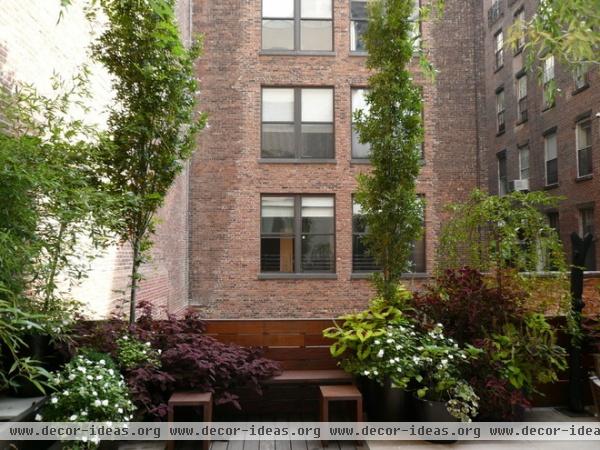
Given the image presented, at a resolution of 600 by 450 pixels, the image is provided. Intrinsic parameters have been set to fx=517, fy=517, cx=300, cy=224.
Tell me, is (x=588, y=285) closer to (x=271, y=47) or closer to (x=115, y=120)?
(x=115, y=120)

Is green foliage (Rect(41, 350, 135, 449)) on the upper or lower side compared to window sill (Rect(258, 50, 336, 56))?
lower

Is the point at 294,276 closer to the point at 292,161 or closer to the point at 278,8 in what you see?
the point at 292,161

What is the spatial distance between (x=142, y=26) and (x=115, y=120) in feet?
3.15

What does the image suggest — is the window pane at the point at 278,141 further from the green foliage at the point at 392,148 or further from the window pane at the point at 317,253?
the green foliage at the point at 392,148

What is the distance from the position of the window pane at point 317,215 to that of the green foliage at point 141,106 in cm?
817

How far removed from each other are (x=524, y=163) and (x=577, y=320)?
1570cm

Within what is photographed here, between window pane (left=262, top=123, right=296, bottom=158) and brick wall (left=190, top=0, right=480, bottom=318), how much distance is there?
26 centimetres

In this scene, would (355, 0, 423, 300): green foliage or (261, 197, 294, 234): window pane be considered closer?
(355, 0, 423, 300): green foliage

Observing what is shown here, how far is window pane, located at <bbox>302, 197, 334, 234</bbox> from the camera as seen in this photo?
13391 millimetres

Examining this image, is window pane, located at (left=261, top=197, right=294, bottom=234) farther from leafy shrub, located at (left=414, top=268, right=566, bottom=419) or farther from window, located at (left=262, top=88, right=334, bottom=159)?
leafy shrub, located at (left=414, top=268, right=566, bottom=419)

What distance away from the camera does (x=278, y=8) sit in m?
13.8

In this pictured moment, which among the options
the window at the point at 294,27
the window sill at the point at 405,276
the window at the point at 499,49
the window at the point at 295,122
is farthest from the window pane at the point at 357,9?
the window at the point at 499,49

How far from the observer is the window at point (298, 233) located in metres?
13.3

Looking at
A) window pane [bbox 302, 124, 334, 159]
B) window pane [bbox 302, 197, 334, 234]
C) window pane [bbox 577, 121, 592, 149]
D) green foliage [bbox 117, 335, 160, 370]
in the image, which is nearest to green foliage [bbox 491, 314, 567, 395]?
green foliage [bbox 117, 335, 160, 370]
